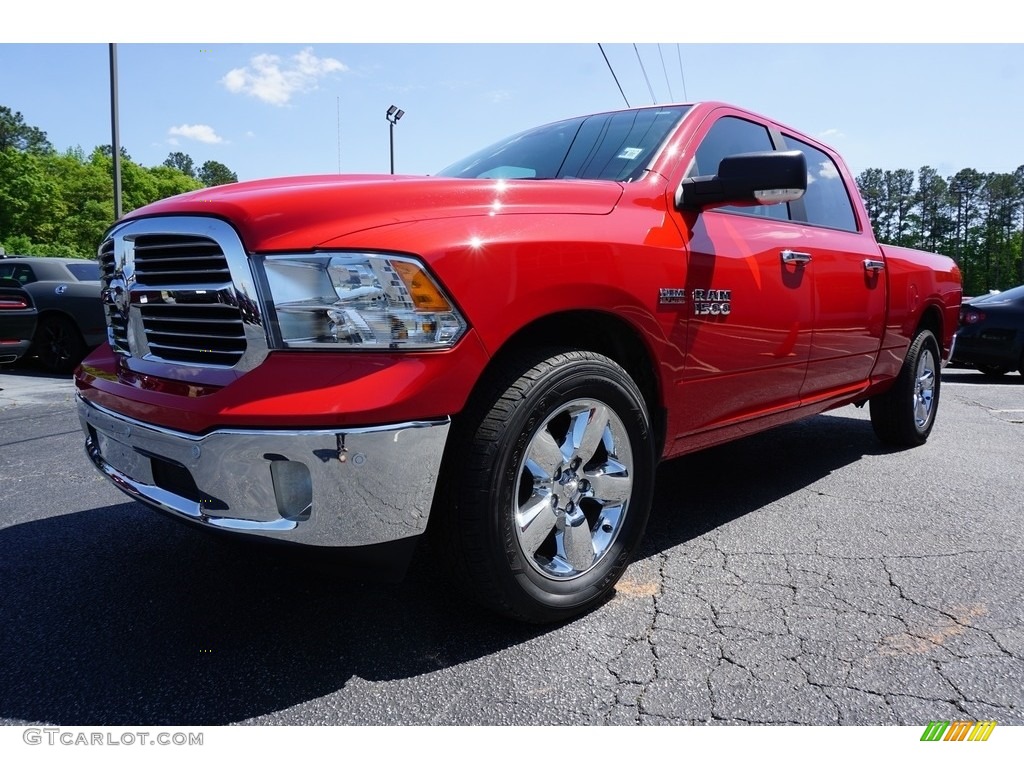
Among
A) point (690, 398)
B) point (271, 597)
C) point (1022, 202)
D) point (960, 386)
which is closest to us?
point (271, 597)

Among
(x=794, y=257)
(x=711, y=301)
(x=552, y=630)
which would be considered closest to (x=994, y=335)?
(x=794, y=257)

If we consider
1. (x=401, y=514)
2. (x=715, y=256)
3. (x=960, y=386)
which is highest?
(x=715, y=256)

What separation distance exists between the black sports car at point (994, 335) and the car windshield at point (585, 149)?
8.07 metres

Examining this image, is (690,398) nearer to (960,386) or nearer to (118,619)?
(118,619)

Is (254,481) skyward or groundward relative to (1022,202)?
groundward

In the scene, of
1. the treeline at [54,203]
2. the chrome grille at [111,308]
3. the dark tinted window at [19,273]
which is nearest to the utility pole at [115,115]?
the dark tinted window at [19,273]

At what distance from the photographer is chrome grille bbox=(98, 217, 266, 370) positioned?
1.79 metres

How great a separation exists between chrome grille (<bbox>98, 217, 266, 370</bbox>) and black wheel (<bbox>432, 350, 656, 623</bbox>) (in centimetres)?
63

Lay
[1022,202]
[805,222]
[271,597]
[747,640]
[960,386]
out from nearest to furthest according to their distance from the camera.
A: [747,640] → [271,597] → [805,222] → [960,386] → [1022,202]

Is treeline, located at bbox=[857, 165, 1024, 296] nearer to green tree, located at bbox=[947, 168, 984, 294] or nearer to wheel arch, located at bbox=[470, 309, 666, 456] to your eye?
green tree, located at bbox=[947, 168, 984, 294]

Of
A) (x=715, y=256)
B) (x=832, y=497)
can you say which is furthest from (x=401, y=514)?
(x=832, y=497)

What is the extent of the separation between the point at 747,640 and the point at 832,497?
173cm

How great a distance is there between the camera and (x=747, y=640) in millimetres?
2129

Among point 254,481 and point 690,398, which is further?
point 690,398
